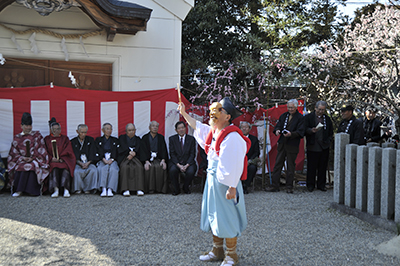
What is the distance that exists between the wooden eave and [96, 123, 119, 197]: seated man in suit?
2045mm

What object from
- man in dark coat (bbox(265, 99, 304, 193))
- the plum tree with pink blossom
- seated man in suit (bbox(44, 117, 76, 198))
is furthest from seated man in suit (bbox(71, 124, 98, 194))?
the plum tree with pink blossom

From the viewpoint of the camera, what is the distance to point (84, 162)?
23.6 ft

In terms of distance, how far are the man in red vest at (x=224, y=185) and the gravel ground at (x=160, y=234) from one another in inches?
14.5

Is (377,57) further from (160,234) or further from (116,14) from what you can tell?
(160,234)

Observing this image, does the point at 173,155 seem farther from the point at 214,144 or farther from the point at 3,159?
the point at 214,144

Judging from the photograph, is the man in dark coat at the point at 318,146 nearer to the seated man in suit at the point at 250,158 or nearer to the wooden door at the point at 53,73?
the seated man in suit at the point at 250,158

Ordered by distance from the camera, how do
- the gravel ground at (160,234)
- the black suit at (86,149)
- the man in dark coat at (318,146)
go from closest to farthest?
the gravel ground at (160,234) < the black suit at (86,149) < the man in dark coat at (318,146)

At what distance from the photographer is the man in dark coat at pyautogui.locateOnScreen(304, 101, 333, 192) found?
7.71m

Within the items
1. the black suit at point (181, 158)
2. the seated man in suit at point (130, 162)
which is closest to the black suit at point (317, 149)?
the black suit at point (181, 158)

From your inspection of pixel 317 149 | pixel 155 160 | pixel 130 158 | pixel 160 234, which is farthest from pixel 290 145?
pixel 160 234

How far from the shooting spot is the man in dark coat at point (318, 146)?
7711 millimetres

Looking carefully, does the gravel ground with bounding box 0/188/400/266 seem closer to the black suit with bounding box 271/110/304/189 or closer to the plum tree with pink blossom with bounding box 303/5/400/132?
the black suit with bounding box 271/110/304/189

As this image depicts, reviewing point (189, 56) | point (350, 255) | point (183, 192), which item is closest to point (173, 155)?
point (183, 192)

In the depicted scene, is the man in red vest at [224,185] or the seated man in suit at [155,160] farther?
the seated man in suit at [155,160]
